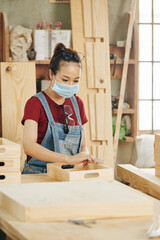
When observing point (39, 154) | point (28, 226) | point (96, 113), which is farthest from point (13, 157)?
point (96, 113)

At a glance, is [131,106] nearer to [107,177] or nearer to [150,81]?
[150,81]

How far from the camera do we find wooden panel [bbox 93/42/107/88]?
464 centimetres

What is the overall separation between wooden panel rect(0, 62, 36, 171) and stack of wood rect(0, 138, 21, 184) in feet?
7.12

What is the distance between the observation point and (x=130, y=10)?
5.17 m

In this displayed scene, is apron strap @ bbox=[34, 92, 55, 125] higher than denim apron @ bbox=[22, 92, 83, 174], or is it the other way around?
apron strap @ bbox=[34, 92, 55, 125]

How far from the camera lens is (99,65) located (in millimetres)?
4656

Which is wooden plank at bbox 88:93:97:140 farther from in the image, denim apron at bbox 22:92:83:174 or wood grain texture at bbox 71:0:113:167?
denim apron at bbox 22:92:83:174

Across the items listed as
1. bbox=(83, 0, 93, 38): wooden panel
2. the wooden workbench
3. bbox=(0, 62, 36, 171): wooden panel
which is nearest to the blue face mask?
the wooden workbench

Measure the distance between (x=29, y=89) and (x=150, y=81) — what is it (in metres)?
1.92

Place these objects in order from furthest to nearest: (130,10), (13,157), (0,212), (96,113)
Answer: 1. (130,10)
2. (96,113)
3. (13,157)
4. (0,212)

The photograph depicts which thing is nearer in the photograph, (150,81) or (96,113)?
(96,113)

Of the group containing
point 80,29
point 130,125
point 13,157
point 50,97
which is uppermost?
point 80,29

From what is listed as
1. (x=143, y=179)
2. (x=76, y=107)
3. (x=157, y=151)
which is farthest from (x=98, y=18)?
(x=143, y=179)

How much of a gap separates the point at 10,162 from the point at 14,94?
228cm
